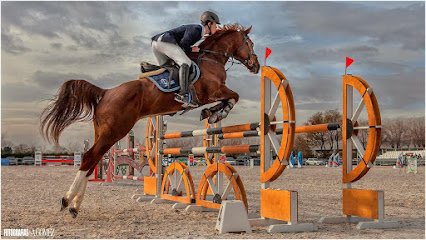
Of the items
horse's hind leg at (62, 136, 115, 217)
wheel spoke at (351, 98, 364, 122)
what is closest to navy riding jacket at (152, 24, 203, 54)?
horse's hind leg at (62, 136, 115, 217)

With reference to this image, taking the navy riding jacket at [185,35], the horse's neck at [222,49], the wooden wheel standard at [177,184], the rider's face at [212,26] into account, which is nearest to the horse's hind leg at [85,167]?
the navy riding jacket at [185,35]

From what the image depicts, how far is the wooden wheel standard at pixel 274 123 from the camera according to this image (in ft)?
16.3

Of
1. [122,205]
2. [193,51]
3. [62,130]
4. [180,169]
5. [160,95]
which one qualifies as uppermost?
[193,51]

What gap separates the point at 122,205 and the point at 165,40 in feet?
10.2

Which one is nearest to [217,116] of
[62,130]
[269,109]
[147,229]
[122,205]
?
[269,109]

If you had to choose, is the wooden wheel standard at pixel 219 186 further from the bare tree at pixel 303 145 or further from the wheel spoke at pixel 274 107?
the bare tree at pixel 303 145

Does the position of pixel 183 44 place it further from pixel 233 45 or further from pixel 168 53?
pixel 233 45

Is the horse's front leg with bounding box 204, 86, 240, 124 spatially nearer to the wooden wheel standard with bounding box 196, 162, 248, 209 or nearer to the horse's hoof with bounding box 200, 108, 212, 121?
the horse's hoof with bounding box 200, 108, 212, 121

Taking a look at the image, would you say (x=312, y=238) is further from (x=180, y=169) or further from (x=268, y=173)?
(x=180, y=169)

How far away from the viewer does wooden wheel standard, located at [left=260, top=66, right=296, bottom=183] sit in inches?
196

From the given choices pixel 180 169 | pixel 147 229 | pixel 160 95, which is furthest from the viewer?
pixel 180 169

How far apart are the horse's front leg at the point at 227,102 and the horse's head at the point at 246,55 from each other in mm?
633

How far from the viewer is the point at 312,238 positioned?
4508mm

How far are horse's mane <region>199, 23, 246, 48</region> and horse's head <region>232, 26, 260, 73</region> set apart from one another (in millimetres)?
76
